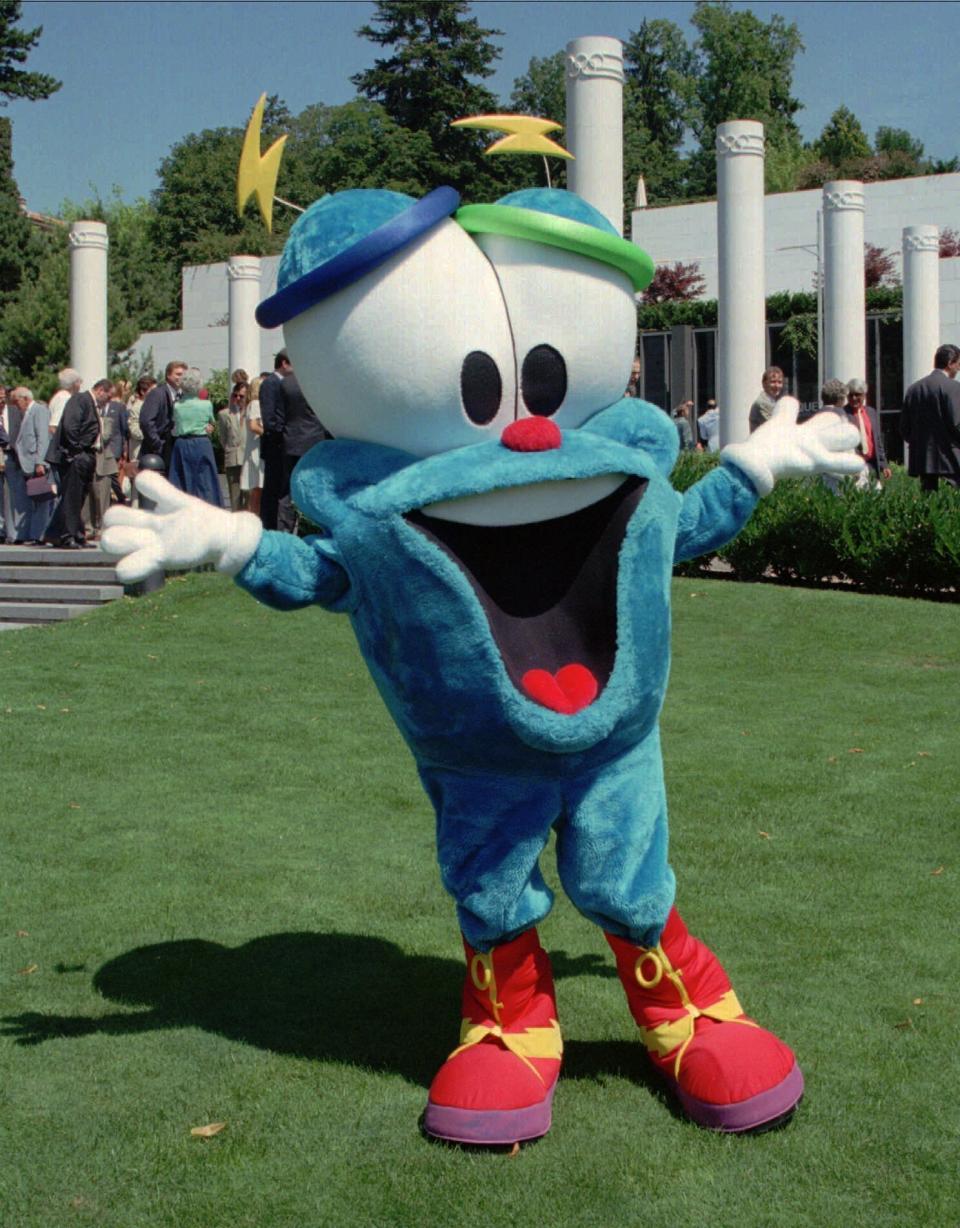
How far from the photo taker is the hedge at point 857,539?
41.3 ft

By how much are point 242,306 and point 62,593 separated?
13.8 metres

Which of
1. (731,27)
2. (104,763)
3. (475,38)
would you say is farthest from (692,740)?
(731,27)

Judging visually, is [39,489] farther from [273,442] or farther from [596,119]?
[596,119]

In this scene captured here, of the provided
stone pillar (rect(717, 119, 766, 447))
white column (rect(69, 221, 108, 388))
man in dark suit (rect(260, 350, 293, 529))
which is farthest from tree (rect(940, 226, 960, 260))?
man in dark suit (rect(260, 350, 293, 529))

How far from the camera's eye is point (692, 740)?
816 cm

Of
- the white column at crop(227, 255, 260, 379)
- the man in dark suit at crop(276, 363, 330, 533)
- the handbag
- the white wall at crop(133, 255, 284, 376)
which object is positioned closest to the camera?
the man in dark suit at crop(276, 363, 330, 533)

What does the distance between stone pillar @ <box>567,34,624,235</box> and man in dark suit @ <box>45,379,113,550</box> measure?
5152 mm

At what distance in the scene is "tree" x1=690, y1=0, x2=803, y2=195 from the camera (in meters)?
77.0

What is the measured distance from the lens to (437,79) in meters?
41.0

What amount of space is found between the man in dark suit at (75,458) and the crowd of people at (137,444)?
12mm

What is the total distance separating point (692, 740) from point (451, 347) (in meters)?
4.94

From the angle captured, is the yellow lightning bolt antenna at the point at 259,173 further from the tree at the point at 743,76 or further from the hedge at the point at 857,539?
the tree at the point at 743,76

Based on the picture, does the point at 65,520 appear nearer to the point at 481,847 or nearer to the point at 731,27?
the point at 481,847

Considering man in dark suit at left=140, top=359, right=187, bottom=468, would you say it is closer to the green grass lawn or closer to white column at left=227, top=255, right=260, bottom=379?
the green grass lawn
